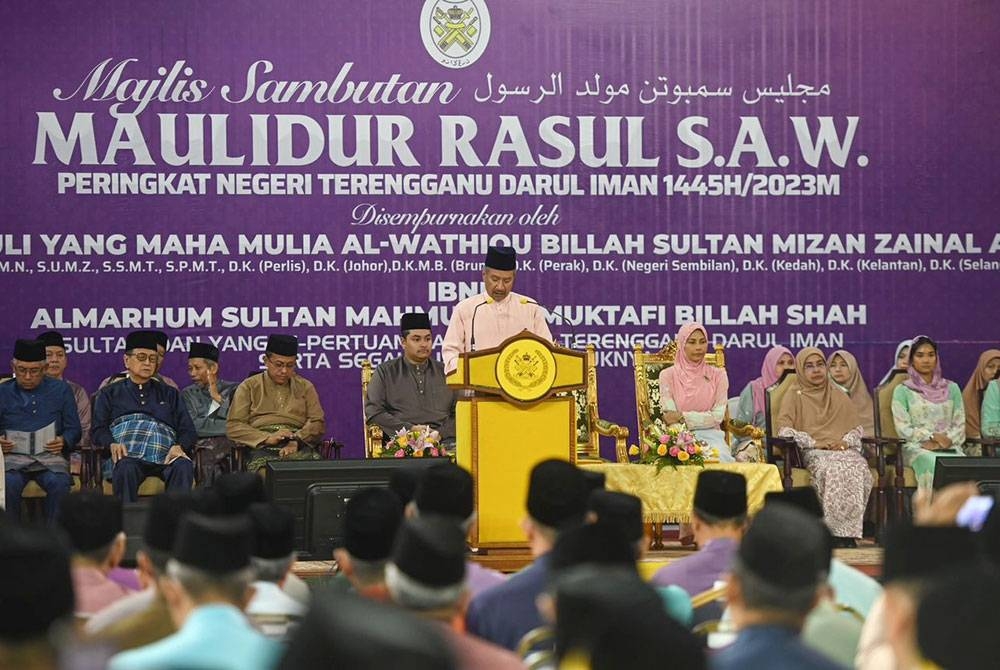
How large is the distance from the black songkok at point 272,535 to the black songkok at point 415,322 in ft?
14.9

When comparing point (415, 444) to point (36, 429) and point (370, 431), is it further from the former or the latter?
point (36, 429)

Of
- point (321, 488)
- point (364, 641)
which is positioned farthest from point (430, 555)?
point (321, 488)

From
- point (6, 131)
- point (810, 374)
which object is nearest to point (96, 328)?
point (6, 131)

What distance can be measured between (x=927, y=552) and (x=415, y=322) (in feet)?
18.7

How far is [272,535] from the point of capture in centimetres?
313

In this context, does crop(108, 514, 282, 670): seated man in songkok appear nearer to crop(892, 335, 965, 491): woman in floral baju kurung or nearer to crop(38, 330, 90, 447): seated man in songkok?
crop(38, 330, 90, 447): seated man in songkok

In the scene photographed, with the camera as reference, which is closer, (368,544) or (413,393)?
(368,544)

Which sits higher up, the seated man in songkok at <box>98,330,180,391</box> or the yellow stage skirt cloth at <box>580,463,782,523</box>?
the seated man in songkok at <box>98,330,180,391</box>

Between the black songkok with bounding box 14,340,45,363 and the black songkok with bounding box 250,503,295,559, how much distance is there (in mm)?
4439

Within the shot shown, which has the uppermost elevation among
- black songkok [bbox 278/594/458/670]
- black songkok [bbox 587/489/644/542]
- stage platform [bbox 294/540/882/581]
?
black songkok [bbox 278/594/458/670]

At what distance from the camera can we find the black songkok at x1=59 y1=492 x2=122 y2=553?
10.4ft

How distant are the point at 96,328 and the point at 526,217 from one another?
260cm

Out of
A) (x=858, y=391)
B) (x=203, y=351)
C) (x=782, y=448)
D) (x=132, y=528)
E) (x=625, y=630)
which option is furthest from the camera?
(x=858, y=391)

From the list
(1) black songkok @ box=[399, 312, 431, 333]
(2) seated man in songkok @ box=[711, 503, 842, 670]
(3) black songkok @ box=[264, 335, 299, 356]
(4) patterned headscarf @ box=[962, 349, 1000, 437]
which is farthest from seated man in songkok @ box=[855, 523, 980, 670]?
(4) patterned headscarf @ box=[962, 349, 1000, 437]
